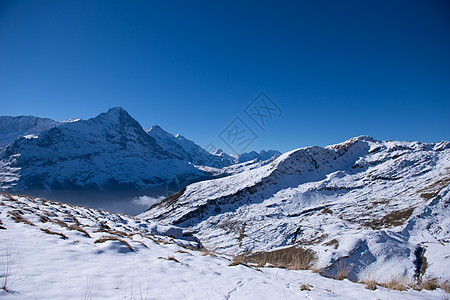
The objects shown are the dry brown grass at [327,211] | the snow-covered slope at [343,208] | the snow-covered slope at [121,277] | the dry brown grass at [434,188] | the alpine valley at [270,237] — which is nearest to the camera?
the snow-covered slope at [121,277]

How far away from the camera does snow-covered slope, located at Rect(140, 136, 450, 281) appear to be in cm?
3378

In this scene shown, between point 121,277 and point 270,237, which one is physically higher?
point 121,277

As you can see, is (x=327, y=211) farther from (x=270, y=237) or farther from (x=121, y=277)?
(x=121, y=277)

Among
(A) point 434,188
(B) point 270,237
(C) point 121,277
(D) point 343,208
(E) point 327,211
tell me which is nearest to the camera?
(C) point 121,277

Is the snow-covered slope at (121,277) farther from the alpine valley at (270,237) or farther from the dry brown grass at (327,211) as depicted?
the dry brown grass at (327,211)

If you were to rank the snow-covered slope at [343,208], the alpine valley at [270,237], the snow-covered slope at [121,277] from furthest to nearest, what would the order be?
1. the snow-covered slope at [343,208]
2. the alpine valley at [270,237]
3. the snow-covered slope at [121,277]

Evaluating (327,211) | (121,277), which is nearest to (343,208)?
(327,211)

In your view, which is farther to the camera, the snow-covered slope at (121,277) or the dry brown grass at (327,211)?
the dry brown grass at (327,211)

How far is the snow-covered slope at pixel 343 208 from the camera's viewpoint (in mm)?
33781

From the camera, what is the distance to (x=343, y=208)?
6881 centimetres

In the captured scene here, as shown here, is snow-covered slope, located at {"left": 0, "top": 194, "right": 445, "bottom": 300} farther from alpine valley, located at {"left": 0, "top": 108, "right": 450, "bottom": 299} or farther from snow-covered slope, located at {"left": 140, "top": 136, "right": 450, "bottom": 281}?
snow-covered slope, located at {"left": 140, "top": 136, "right": 450, "bottom": 281}

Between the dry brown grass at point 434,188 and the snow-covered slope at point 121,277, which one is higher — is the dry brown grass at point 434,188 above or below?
above

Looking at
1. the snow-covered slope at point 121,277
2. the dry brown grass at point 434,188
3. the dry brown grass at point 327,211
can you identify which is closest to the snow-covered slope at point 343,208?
the dry brown grass at point 434,188

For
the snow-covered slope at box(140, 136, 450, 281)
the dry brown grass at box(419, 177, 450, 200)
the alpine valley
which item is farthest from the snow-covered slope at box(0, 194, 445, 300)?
the dry brown grass at box(419, 177, 450, 200)
